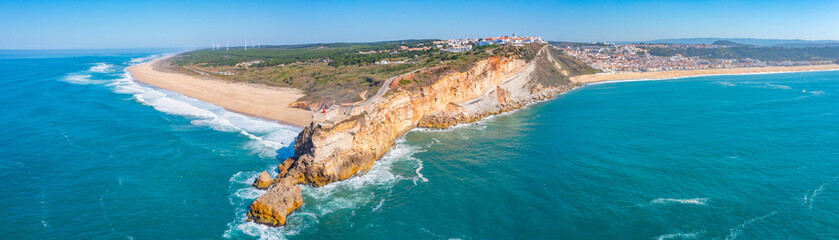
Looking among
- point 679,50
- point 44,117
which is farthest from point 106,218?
point 679,50

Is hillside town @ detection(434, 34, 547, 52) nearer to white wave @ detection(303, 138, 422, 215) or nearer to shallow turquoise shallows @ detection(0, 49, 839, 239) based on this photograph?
shallow turquoise shallows @ detection(0, 49, 839, 239)

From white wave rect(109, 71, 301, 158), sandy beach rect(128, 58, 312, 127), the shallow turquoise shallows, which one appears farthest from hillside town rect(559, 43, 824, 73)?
white wave rect(109, 71, 301, 158)

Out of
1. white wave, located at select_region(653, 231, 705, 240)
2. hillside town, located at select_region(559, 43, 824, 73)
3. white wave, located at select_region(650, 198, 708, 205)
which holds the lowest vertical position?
white wave, located at select_region(653, 231, 705, 240)

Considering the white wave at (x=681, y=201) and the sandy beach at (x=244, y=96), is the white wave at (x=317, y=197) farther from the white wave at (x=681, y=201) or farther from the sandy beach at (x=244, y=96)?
the sandy beach at (x=244, y=96)

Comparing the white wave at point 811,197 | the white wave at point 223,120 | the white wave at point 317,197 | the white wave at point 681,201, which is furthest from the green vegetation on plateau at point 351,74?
the white wave at point 811,197

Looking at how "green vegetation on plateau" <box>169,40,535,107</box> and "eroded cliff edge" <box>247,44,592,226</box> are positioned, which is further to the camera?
"green vegetation on plateau" <box>169,40,535,107</box>

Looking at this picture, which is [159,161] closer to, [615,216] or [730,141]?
[615,216]

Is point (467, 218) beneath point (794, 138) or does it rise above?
beneath
